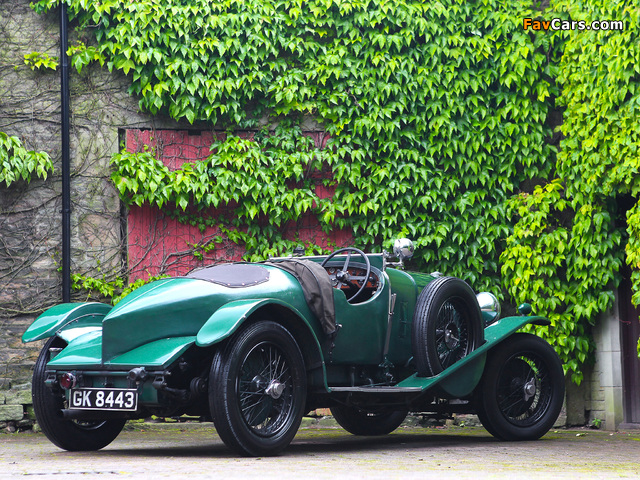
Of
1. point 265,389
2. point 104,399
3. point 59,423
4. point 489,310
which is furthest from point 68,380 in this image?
point 489,310

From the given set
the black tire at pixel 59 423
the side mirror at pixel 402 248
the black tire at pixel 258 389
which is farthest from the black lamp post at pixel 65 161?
the black tire at pixel 258 389

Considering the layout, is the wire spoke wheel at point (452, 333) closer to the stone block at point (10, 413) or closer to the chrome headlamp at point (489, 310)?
the chrome headlamp at point (489, 310)

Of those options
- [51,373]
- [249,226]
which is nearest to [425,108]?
[249,226]

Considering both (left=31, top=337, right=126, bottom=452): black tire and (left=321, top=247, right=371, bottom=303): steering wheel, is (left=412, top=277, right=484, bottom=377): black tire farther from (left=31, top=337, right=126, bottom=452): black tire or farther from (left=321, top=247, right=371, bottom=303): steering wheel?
(left=31, top=337, right=126, bottom=452): black tire

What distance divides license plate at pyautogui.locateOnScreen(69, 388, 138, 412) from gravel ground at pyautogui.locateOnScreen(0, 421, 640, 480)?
31cm

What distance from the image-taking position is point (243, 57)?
9.04m

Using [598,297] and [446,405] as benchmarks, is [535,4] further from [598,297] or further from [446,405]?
[446,405]

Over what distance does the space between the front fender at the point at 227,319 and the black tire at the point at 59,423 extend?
47.9 inches

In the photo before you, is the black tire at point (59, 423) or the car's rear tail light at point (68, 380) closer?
the car's rear tail light at point (68, 380)

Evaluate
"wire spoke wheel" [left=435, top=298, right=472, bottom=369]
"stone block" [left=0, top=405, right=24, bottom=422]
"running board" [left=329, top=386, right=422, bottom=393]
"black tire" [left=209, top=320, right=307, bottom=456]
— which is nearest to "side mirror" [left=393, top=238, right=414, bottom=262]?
"wire spoke wheel" [left=435, top=298, right=472, bottom=369]

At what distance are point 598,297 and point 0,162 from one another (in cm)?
636

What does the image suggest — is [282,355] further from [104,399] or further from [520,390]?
[520,390]

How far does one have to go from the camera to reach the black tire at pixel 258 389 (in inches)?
189

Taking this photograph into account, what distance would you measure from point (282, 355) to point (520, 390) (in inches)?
98.2
